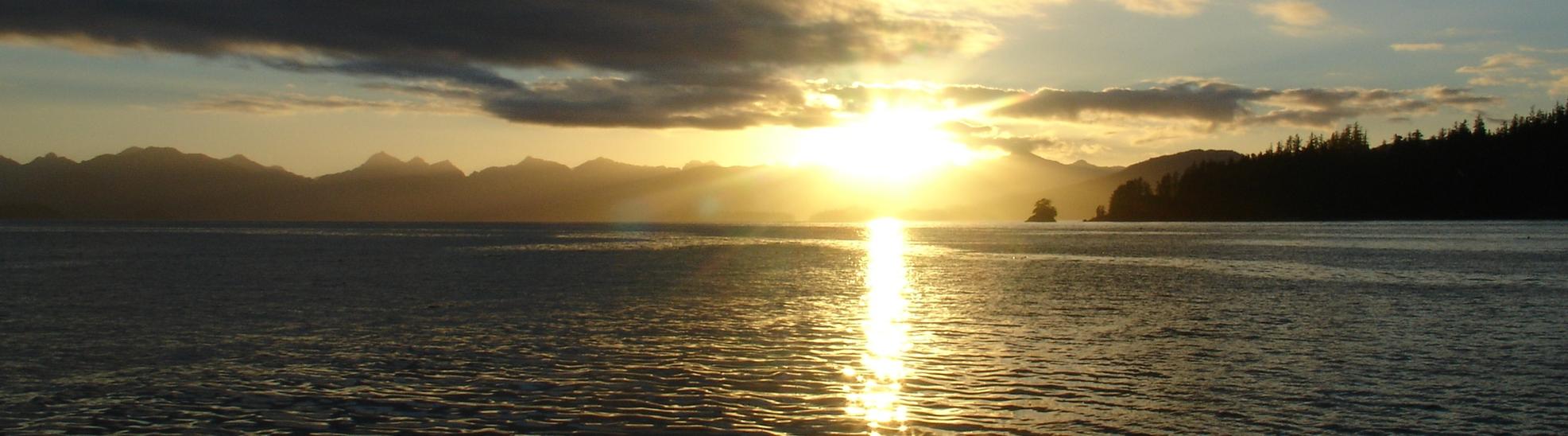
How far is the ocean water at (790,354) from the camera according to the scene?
1947cm

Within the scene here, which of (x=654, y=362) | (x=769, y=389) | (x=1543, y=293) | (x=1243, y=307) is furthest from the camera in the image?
(x=1543, y=293)

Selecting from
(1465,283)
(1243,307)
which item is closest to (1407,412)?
(1243,307)

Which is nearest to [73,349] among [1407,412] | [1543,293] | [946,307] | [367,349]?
[367,349]

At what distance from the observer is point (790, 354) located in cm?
2795

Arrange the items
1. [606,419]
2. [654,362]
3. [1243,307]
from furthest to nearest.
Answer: [1243,307] → [654,362] → [606,419]

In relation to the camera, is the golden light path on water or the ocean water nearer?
the ocean water

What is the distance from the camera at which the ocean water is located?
63.9 ft

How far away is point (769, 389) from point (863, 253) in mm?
87592

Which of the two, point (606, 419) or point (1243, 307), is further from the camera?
point (1243, 307)

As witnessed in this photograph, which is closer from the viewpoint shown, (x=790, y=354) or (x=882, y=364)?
(x=882, y=364)

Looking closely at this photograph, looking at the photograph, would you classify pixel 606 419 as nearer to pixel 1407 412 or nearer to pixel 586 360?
pixel 586 360

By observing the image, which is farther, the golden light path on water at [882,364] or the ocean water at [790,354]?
the golden light path on water at [882,364]

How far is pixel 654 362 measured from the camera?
26500 millimetres

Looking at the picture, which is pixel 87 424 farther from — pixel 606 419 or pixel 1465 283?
pixel 1465 283
